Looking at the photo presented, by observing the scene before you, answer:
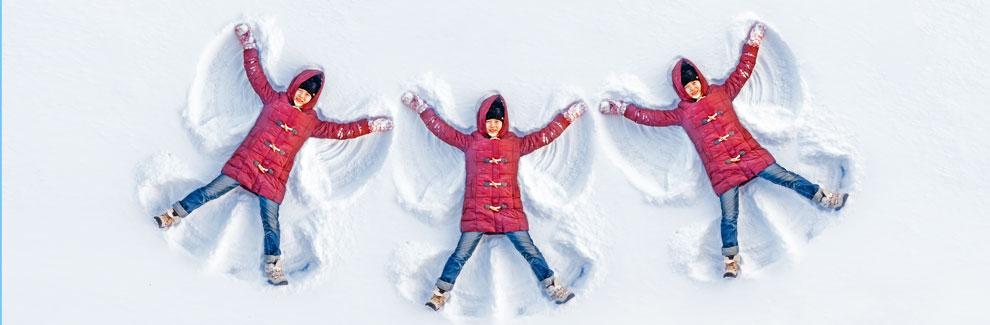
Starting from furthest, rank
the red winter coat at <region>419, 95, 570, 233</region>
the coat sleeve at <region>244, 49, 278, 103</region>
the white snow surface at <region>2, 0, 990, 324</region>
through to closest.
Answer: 1. the white snow surface at <region>2, 0, 990, 324</region>
2. the coat sleeve at <region>244, 49, 278, 103</region>
3. the red winter coat at <region>419, 95, 570, 233</region>

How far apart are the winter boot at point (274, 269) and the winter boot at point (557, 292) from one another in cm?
200

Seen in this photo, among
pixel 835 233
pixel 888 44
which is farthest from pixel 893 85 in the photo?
pixel 835 233

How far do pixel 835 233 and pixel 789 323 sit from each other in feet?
2.54

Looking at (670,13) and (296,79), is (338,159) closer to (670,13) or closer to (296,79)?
(296,79)

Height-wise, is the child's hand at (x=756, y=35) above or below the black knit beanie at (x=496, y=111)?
above

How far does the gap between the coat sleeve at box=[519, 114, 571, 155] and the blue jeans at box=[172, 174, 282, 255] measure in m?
1.91

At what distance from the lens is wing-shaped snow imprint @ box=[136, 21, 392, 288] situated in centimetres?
574

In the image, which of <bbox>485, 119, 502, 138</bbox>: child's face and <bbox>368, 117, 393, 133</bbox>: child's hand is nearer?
<bbox>485, 119, 502, 138</bbox>: child's face

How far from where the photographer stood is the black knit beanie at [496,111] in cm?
555

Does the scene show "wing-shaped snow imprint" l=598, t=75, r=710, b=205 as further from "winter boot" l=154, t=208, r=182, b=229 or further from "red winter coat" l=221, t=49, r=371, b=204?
"winter boot" l=154, t=208, r=182, b=229

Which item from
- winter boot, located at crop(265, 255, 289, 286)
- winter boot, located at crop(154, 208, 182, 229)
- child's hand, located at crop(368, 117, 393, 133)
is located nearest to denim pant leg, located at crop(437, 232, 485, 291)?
child's hand, located at crop(368, 117, 393, 133)

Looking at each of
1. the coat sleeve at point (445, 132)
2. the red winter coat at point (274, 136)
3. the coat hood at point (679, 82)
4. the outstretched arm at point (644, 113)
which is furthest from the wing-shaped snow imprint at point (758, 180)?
the red winter coat at point (274, 136)

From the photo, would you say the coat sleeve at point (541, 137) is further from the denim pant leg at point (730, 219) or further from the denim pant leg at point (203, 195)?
the denim pant leg at point (203, 195)

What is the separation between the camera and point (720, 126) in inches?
219
